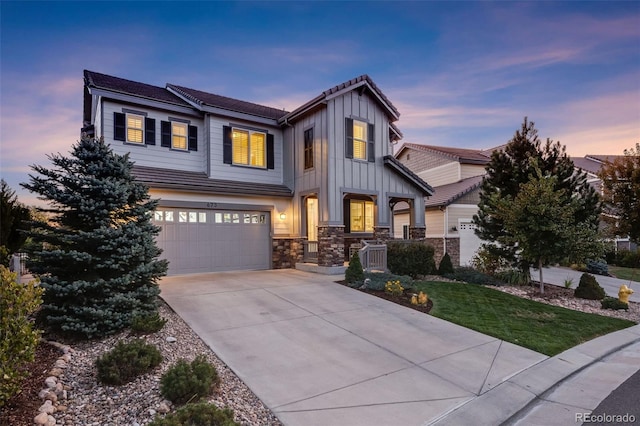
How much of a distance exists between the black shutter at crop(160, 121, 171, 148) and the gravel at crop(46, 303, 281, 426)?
923cm

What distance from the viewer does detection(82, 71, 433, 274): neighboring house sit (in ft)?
39.7

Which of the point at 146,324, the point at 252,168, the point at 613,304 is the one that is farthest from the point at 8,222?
the point at 613,304

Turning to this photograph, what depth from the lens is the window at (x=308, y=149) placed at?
44.6 feet

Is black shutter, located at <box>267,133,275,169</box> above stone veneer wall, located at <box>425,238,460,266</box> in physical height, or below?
above

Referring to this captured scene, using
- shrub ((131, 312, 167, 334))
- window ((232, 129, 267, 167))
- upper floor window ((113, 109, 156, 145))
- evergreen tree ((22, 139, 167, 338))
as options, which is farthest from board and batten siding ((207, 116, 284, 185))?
shrub ((131, 312, 167, 334))

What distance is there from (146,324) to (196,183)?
287 inches

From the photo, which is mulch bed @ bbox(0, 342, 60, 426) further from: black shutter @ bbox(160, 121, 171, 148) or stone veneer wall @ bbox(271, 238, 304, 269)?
black shutter @ bbox(160, 121, 171, 148)

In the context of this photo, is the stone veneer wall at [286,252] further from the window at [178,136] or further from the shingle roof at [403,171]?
the window at [178,136]

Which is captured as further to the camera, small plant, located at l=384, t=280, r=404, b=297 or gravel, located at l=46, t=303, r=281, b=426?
small plant, located at l=384, t=280, r=404, b=297

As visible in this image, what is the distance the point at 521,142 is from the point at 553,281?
566 centimetres

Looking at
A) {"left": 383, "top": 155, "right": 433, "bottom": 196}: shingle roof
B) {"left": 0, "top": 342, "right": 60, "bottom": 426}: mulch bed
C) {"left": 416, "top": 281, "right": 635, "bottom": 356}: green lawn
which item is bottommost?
{"left": 416, "top": 281, "right": 635, "bottom": 356}: green lawn

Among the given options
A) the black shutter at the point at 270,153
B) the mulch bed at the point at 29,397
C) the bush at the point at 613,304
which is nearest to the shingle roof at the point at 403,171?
the black shutter at the point at 270,153

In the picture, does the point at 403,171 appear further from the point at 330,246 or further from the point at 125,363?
the point at 125,363

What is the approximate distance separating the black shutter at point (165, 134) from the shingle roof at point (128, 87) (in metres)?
0.84
